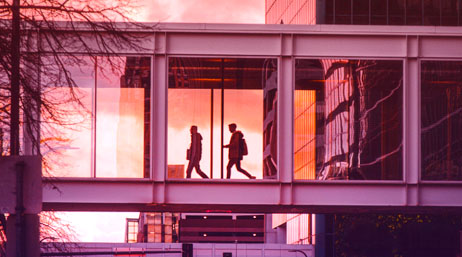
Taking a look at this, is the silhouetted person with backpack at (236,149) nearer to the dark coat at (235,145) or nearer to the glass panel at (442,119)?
the dark coat at (235,145)

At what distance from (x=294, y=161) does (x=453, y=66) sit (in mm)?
4782

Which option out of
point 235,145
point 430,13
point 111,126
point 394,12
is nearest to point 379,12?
point 394,12

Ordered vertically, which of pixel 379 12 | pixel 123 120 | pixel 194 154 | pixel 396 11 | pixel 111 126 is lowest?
pixel 194 154

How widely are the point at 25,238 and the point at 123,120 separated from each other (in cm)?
1582

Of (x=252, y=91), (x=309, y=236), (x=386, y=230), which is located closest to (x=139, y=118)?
(x=252, y=91)

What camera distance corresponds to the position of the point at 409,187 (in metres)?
27.7

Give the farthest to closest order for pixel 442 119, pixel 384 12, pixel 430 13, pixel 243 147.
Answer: pixel 430 13 < pixel 384 12 < pixel 442 119 < pixel 243 147

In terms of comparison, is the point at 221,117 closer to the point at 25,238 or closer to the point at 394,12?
the point at 25,238

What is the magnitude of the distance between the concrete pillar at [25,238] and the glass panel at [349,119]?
16.1 m

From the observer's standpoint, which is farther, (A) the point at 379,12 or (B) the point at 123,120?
(A) the point at 379,12

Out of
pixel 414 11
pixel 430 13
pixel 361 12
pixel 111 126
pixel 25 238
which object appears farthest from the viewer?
pixel 430 13

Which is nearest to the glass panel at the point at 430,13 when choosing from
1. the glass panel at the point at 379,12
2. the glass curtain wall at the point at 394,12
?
the glass curtain wall at the point at 394,12

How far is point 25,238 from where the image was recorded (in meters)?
12.1

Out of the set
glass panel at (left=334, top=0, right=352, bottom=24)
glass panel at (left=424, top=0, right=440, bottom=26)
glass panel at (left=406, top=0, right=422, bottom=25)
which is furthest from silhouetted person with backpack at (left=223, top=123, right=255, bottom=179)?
glass panel at (left=424, top=0, right=440, bottom=26)
